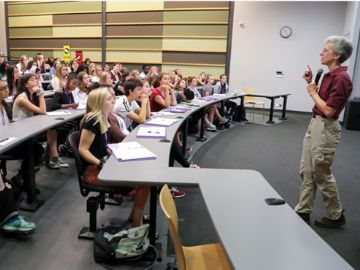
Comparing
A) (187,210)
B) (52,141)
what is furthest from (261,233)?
(52,141)

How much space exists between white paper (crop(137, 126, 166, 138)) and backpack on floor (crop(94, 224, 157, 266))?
932mm

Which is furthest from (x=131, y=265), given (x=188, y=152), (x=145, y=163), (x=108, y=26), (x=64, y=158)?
(x=108, y=26)

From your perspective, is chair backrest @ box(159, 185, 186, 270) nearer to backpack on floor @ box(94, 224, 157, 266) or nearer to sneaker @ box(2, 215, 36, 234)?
backpack on floor @ box(94, 224, 157, 266)

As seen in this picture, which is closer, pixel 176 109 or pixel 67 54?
pixel 176 109

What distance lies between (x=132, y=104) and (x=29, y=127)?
44.3 inches

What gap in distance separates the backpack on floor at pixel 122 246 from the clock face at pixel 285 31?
26.6 ft

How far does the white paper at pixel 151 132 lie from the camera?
2.91m

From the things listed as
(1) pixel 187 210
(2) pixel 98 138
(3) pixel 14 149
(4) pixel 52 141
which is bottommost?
(1) pixel 187 210

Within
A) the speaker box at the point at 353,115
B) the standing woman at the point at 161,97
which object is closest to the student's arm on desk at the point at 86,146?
the standing woman at the point at 161,97

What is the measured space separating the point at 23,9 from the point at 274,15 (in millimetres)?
8734

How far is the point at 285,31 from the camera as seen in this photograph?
350 inches

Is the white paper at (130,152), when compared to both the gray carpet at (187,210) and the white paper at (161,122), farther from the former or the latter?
the white paper at (161,122)

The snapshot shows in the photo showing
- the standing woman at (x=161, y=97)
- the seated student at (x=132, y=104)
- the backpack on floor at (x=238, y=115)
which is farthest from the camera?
the backpack on floor at (x=238, y=115)

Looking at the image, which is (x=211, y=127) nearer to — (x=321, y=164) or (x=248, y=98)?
(x=248, y=98)
